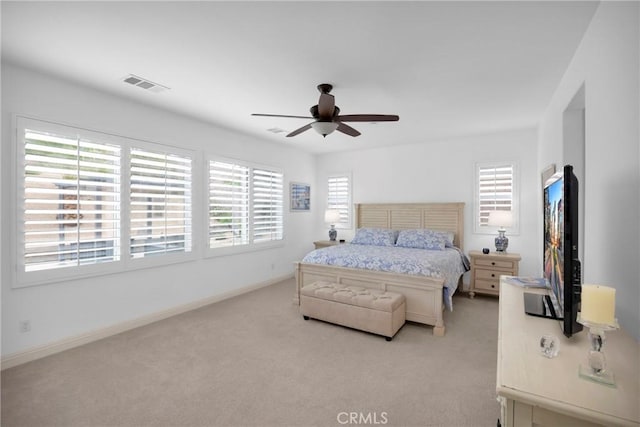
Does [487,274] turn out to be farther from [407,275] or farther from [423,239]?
Answer: [407,275]

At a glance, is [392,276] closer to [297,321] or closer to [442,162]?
[297,321]

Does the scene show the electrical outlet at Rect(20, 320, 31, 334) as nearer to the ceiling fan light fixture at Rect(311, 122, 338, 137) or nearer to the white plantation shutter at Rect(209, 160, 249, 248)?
the white plantation shutter at Rect(209, 160, 249, 248)

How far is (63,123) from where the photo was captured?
2955 millimetres

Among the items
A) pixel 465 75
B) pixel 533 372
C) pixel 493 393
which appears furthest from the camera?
pixel 465 75

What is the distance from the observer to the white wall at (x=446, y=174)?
15.3 feet

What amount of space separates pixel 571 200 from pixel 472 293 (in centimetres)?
377

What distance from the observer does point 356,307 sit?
3.31m

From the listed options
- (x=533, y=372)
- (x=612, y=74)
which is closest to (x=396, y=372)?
(x=533, y=372)

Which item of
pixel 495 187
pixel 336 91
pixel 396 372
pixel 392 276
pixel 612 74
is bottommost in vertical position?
pixel 396 372

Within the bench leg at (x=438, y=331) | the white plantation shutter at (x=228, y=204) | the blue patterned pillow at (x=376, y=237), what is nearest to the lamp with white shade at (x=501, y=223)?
the blue patterned pillow at (x=376, y=237)

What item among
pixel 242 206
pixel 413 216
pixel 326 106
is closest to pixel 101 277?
pixel 242 206

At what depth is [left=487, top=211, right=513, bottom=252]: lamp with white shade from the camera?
4.49 meters

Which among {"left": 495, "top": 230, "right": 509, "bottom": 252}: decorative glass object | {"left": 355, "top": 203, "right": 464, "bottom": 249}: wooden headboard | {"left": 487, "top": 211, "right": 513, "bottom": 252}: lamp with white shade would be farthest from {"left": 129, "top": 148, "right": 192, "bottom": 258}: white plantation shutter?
{"left": 495, "top": 230, "right": 509, "bottom": 252}: decorative glass object

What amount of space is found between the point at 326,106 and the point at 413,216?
3.35m
